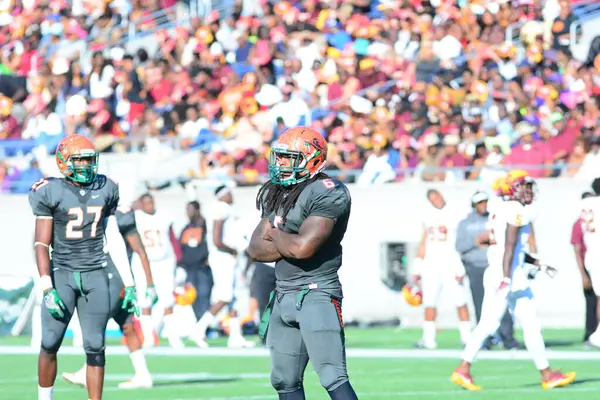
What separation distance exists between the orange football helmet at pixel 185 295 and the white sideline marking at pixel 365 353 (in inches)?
25.3

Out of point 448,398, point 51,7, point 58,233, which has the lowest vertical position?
point 448,398

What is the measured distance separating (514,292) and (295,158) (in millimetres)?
4911

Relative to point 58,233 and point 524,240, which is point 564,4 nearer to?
point 524,240

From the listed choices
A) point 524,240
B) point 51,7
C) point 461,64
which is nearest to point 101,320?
point 524,240

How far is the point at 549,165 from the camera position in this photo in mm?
17641

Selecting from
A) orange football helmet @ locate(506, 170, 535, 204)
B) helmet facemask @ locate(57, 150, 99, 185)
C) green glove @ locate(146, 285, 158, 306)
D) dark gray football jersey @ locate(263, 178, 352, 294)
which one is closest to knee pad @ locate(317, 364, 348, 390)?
dark gray football jersey @ locate(263, 178, 352, 294)

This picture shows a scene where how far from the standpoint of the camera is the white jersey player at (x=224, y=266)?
15.8 metres

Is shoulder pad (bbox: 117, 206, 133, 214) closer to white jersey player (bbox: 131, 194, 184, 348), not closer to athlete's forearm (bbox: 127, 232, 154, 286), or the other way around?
athlete's forearm (bbox: 127, 232, 154, 286)

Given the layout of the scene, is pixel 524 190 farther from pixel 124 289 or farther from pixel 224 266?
pixel 224 266

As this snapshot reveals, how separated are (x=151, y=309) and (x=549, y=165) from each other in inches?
220

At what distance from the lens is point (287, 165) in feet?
22.9

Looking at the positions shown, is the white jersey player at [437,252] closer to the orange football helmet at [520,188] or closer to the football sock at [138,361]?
the orange football helmet at [520,188]

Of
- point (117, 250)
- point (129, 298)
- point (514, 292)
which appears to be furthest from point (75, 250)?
point (514, 292)

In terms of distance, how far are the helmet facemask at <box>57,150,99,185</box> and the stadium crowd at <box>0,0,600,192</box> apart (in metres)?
9.44
